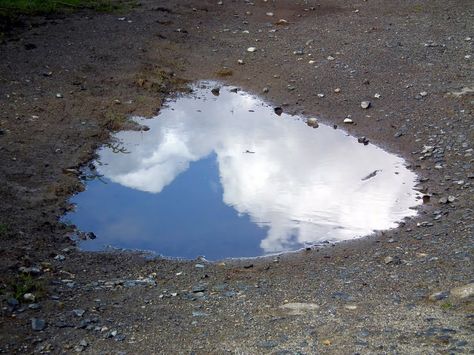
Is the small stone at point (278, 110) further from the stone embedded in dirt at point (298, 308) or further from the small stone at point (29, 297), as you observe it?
the small stone at point (29, 297)

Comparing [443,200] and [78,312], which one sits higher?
[443,200]

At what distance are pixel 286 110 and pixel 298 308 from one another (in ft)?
15.0

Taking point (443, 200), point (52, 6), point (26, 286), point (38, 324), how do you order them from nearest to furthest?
point (38, 324) → point (26, 286) → point (443, 200) → point (52, 6)

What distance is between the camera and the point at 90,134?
776cm

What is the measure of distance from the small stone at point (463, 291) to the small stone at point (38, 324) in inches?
108

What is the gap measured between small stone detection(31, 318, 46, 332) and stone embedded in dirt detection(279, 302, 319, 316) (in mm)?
1609

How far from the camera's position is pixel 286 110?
8.83m

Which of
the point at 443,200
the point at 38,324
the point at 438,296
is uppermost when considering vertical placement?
the point at 443,200

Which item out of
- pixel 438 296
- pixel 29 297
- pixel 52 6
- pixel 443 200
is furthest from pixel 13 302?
pixel 52 6

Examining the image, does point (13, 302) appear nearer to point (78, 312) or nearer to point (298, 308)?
point (78, 312)

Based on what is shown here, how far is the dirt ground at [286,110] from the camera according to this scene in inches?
170

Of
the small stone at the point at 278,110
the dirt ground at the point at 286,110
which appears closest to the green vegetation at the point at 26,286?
the dirt ground at the point at 286,110

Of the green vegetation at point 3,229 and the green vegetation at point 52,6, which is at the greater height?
the green vegetation at point 52,6

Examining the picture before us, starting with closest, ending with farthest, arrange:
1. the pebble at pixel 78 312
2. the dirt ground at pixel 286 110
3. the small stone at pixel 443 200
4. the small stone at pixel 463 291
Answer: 1. the dirt ground at pixel 286 110
2. the small stone at pixel 463 291
3. the pebble at pixel 78 312
4. the small stone at pixel 443 200
